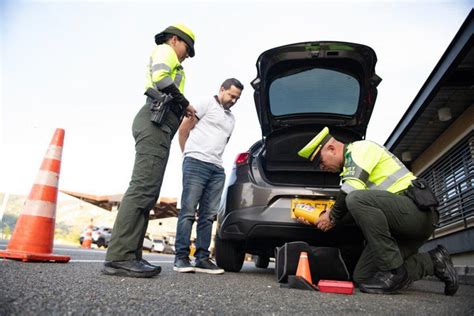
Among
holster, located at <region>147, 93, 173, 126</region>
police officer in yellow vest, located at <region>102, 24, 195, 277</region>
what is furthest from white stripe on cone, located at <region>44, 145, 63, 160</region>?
holster, located at <region>147, 93, 173, 126</region>

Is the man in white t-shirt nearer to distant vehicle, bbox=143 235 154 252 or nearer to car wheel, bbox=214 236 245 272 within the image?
car wheel, bbox=214 236 245 272

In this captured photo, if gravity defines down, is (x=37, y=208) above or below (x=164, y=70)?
below

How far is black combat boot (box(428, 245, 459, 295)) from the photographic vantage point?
260 centimetres

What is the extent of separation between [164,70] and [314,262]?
180 cm

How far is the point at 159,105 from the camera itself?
8.73 ft

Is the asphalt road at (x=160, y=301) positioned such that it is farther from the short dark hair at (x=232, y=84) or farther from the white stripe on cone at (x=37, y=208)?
the short dark hair at (x=232, y=84)

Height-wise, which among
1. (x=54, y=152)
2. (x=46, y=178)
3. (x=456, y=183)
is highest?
(x=456, y=183)

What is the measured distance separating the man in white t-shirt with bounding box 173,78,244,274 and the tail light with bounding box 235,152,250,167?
0.17 meters

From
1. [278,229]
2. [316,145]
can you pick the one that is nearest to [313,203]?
[278,229]

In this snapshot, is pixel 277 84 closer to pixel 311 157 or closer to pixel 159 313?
pixel 311 157

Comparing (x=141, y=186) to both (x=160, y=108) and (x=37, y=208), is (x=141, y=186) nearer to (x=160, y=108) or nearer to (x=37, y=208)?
(x=160, y=108)

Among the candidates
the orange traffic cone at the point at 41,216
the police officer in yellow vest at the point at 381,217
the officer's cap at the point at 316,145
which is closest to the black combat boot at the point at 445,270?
the police officer in yellow vest at the point at 381,217

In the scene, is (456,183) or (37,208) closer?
(37,208)

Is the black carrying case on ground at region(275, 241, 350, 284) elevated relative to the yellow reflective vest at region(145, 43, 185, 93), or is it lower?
lower
